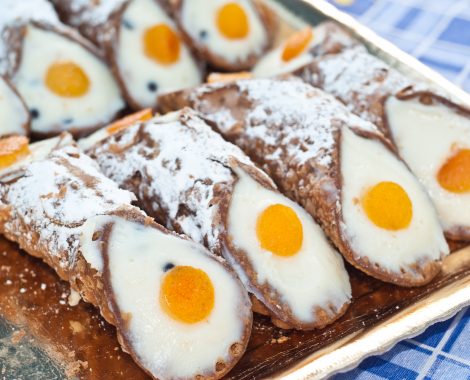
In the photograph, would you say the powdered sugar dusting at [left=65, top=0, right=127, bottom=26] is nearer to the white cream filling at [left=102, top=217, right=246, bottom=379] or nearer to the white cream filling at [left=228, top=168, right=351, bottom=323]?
the white cream filling at [left=228, top=168, right=351, bottom=323]

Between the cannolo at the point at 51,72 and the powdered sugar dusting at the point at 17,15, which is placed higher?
the powdered sugar dusting at the point at 17,15

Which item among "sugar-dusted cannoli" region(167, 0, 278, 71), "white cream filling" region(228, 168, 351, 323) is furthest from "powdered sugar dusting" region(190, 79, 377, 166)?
"sugar-dusted cannoli" region(167, 0, 278, 71)

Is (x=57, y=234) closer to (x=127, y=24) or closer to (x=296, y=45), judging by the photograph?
(x=127, y=24)

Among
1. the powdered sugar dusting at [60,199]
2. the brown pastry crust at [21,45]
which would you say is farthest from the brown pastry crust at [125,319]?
the brown pastry crust at [21,45]

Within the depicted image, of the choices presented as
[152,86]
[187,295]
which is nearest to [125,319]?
[187,295]

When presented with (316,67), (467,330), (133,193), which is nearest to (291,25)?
(316,67)

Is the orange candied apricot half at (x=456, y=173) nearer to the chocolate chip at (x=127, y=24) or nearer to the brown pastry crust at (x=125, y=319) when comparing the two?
the brown pastry crust at (x=125, y=319)
